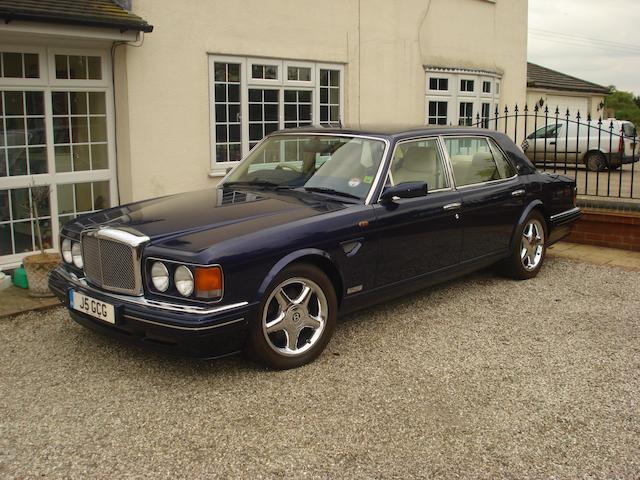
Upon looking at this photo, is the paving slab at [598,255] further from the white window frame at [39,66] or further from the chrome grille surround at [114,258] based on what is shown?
the white window frame at [39,66]

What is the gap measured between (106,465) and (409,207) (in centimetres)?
304

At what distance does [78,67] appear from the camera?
25.0ft

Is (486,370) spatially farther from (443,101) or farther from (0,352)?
(443,101)

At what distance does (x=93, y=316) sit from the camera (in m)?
4.38

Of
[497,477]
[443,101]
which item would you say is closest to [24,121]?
[497,477]

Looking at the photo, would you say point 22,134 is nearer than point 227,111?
Yes

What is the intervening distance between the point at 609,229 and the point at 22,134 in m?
7.28

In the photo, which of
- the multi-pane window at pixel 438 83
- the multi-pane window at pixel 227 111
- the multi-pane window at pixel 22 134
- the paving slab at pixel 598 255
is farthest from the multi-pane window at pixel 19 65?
the multi-pane window at pixel 438 83

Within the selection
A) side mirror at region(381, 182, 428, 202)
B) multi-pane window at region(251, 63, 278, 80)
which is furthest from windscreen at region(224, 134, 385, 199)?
multi-pane window at region(251, 63, 278, 80)

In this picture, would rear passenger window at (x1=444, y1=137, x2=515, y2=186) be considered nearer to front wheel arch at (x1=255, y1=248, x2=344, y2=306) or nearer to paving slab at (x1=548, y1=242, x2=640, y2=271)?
front wheel arch at (x1=255, y1=248, x2=344, y2=306)

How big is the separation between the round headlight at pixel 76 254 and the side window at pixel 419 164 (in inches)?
95.6

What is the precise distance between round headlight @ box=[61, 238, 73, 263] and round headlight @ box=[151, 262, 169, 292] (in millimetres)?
1106

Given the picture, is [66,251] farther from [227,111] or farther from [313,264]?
[227,111]

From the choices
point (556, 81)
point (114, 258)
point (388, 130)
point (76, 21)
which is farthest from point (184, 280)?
point (556, 81)
